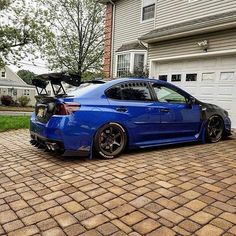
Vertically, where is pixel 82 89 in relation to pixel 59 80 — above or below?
below

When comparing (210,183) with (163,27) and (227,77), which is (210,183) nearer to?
(227,77)

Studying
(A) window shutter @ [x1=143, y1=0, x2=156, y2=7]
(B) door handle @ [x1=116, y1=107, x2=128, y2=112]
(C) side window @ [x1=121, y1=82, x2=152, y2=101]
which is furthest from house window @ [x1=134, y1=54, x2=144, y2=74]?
(B) door handle @ [x1=116, y1=107, x2=128, y2=112]

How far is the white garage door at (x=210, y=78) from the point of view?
8.69m

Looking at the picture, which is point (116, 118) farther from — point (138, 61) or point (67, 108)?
point (138, 61)

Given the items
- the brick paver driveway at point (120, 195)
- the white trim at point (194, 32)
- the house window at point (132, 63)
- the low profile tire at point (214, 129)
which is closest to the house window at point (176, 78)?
the white trim at point (194, 32)

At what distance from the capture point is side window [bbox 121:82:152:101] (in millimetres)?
5117

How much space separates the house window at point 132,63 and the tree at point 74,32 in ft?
38.0

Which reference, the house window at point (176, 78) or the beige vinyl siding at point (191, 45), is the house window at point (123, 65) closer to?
the beige vinyl siding at point (191, 45)

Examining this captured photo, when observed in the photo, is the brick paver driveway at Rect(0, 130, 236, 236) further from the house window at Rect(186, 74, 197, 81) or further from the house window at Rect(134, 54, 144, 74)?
the house window at Rect(134, 54, 144, 74)

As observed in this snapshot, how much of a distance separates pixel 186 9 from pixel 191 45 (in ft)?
5.98

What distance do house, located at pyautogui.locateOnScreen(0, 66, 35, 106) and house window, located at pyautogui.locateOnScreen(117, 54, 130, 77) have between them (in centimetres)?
3111

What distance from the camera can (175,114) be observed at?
5.52m

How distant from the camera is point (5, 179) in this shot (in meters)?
3.88

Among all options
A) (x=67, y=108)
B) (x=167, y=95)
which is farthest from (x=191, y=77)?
(x=67, y=108)
